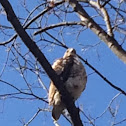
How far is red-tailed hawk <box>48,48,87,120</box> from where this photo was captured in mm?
3610

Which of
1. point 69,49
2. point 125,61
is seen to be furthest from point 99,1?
point 125,61

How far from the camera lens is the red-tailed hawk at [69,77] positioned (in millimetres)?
3610

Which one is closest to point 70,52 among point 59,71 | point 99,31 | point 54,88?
point 99,31

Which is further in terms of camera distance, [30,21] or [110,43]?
[30,21]

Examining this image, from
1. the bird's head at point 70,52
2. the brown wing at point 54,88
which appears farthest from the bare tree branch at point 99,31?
the brown wing at point 54,88

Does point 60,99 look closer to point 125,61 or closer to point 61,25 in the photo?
point 125,61

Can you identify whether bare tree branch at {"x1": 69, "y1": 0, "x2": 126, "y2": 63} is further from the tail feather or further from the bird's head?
the tail feather

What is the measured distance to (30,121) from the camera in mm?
4113

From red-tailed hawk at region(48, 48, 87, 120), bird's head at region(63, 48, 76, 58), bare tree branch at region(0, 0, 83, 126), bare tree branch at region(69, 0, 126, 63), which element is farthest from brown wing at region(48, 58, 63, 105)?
bare tree branch at region(69, 0, 126, 63)

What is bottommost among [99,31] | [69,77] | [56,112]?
[56,112]

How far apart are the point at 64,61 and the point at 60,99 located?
611 mm

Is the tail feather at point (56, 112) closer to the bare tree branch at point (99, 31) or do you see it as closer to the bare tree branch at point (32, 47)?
the bare tree branch at point (32, 47)

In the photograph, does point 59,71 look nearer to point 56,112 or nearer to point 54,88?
point 54,88

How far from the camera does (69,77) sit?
3.72 meters
